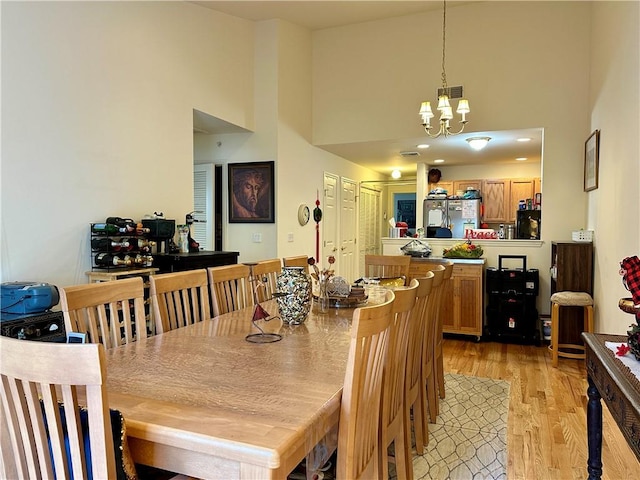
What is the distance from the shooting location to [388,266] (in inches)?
153

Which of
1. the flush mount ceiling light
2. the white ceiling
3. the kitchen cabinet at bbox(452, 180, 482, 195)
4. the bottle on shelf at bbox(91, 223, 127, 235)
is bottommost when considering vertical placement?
the bottle on shelf at bbox(91, 223, 127, 235)

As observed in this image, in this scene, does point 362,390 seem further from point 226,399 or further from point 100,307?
point 100,307

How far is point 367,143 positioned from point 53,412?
519 centimetres

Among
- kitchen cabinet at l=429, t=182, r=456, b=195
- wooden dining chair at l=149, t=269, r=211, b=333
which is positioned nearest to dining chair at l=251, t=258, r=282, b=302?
wooden dining chair at l=149, t=269, r=211, b=333

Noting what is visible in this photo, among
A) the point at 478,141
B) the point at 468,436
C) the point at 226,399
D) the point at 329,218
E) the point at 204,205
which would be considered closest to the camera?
the point at 226,399

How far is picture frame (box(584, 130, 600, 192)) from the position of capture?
3965 mm

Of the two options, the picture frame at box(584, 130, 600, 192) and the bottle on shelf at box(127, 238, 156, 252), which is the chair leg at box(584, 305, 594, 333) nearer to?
the picture frame at box(584, 130, 600, 192)

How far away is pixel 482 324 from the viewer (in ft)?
15.7

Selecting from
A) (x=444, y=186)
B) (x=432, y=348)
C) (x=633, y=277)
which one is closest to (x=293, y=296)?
(x=432, y=348)

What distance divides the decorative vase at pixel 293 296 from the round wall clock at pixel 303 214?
336cm

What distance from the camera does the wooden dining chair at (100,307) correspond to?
1742 millimetres

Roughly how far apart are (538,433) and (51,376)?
2.75m

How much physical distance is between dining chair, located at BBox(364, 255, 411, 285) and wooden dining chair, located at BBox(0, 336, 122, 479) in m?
3.00

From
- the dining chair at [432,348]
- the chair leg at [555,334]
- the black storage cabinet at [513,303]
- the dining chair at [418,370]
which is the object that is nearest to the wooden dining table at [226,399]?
the dining chair at [418,370]
